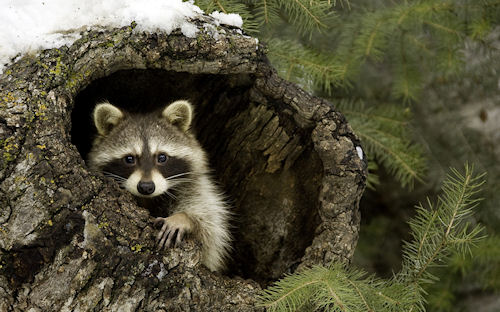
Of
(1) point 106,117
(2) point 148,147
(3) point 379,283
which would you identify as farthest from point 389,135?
(1) point 106,117

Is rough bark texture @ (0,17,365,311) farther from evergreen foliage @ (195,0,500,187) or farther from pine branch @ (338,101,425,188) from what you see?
pine branch @ (338,101,425,188)

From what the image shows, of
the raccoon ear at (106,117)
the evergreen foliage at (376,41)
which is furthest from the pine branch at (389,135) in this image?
the raccoon ear at (106,117)

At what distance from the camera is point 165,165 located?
10.2 ft

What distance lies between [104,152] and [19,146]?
974mm

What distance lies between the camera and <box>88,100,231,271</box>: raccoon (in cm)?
293

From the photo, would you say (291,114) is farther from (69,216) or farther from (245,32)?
(69,216)

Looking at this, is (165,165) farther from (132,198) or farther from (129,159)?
(132,198)

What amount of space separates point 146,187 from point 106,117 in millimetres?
615

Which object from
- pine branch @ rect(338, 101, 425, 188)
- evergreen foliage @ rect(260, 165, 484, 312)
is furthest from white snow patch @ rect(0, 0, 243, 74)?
pine branch @ rect(338, 101, 425, 188)

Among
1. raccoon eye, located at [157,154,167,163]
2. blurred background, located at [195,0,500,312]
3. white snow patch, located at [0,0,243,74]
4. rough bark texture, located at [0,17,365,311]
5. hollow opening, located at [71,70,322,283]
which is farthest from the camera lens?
blurred background, located at [195,0,500,312]

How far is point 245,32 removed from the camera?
106 inches

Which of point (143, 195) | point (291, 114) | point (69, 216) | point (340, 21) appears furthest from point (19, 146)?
point (340, 21)

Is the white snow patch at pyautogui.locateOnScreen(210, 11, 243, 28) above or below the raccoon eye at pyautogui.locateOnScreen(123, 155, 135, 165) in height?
above

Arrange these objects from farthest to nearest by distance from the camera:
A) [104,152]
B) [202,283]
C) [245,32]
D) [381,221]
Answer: [381,221] < [104,152] < [245,32] < [202,283]
